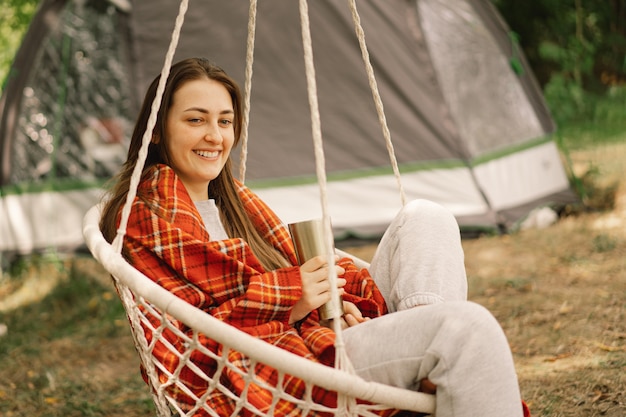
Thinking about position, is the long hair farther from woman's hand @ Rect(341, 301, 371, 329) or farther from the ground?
the ground

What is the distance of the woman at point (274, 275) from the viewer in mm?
1182

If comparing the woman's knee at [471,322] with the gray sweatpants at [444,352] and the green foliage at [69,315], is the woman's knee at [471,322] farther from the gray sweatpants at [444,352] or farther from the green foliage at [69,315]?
the green foliage at [69,315]

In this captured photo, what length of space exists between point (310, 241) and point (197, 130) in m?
0.40

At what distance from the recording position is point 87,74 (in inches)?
152

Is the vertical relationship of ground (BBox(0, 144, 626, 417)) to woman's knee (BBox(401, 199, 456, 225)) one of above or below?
below

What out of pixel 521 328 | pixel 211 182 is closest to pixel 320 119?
pixel 521 328

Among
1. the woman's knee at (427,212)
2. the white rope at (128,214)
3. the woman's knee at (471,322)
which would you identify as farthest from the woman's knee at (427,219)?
the white rope at (128,214)

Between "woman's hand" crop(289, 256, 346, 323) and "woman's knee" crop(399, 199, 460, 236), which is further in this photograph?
"woman's knee" crop(399, 199, 460, 236)

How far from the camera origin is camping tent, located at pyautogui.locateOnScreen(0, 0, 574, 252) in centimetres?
374

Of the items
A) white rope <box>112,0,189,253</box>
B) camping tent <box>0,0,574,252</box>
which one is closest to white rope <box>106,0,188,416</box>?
white rope <box>112,0,189,253</box>

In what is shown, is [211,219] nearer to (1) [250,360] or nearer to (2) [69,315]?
(1) [250,360]

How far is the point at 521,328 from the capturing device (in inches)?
98.6

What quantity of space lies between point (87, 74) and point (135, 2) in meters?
0.48

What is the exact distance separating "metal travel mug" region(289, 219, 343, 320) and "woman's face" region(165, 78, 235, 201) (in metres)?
0.32
